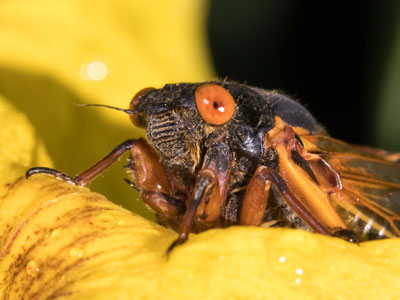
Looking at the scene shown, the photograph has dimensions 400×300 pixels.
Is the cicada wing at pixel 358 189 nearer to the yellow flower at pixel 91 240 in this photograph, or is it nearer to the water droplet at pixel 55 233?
the yellow flower at pixel 91 240

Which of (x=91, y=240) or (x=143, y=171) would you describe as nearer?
(x=91, y=240)

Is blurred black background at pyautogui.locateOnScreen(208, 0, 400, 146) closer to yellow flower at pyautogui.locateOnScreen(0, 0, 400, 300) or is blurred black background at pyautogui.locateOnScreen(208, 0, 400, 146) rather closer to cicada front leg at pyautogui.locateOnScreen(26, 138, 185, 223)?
yellow flower at pyautogui.locateOnScreen(0, 0, 400, 300)

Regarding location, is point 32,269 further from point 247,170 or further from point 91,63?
point 91,63

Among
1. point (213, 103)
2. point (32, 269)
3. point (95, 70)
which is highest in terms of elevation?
point (213, 103)

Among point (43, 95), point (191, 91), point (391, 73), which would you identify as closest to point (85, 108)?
point (43, 95)

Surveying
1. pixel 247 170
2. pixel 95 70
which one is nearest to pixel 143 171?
pixel 247 170

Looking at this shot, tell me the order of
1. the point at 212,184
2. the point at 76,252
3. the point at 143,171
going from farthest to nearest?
the point at 143,171, the point at 212,184, the point at 76,252

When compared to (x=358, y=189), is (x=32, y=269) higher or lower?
lower

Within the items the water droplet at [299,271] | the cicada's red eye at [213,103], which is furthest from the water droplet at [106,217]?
the water droplet at [299,271]
